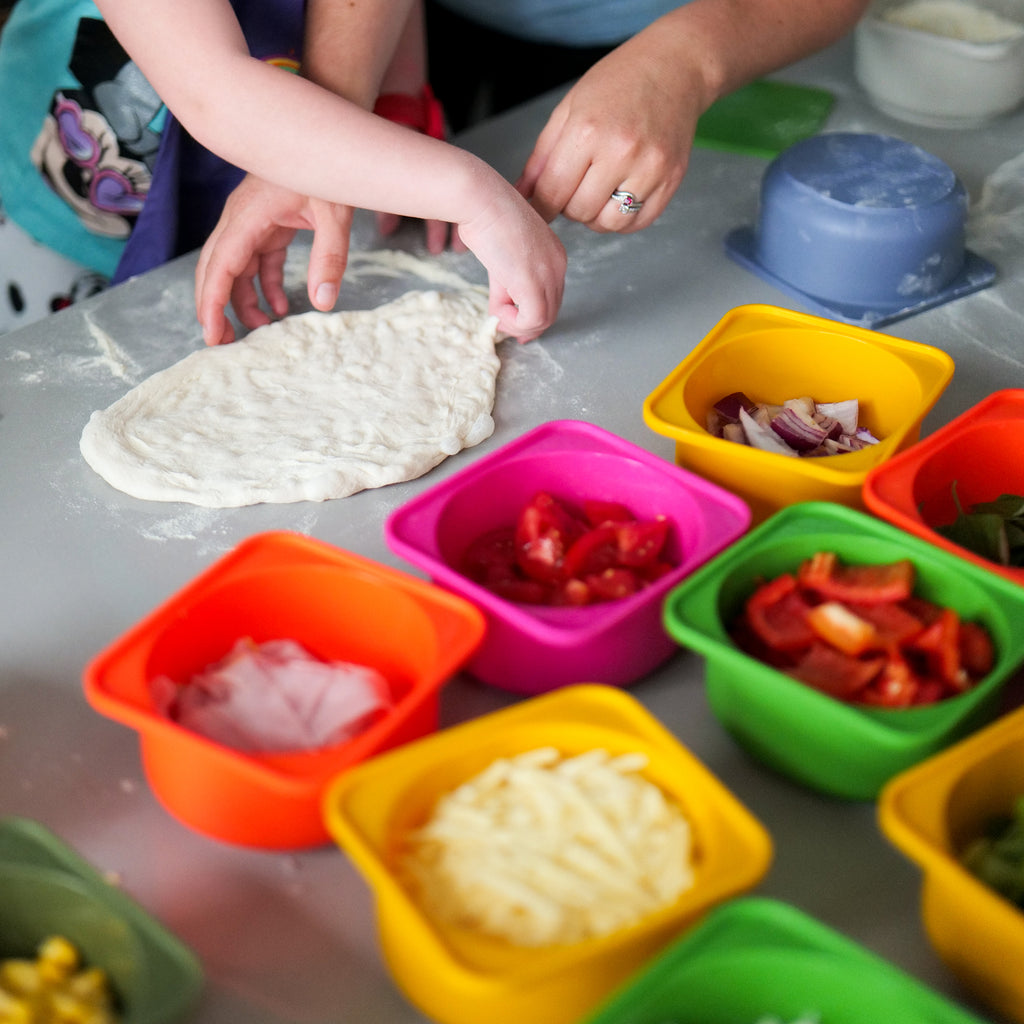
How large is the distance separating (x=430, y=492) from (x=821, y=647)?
14.9 inches

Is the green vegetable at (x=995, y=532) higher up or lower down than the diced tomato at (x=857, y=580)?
lower down

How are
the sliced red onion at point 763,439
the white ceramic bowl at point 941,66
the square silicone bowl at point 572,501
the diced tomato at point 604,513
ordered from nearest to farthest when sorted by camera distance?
the square silicone bowl at point 572,501
the diced tomato at point 604,513
the sliced red onion at point 763,439
the white ceramic bowl at point 941,66

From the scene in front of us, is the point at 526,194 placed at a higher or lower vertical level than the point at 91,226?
higher

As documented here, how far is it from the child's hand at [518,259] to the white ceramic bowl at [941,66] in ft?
3.03

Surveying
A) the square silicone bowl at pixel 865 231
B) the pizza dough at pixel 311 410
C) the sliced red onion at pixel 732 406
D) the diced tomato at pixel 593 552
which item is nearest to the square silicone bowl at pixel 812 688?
the diced tomato at pixel 593 552

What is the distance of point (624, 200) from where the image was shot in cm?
152

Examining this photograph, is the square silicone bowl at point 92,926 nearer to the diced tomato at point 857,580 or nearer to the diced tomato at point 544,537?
the diced tomato at point 544,537

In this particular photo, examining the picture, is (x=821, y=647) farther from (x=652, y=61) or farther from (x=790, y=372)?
(x=652, y=61)

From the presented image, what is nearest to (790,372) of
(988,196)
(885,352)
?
(885,352)

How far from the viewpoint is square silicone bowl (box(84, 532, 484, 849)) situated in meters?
0.84

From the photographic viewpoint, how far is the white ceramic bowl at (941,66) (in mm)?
1916

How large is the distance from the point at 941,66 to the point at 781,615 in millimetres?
1392

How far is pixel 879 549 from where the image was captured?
100 centimetres

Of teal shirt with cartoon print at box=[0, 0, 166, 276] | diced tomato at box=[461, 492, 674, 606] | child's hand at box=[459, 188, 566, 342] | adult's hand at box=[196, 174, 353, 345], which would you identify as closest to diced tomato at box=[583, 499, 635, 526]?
diced tomato at box=[461, 492, 674, 606]
